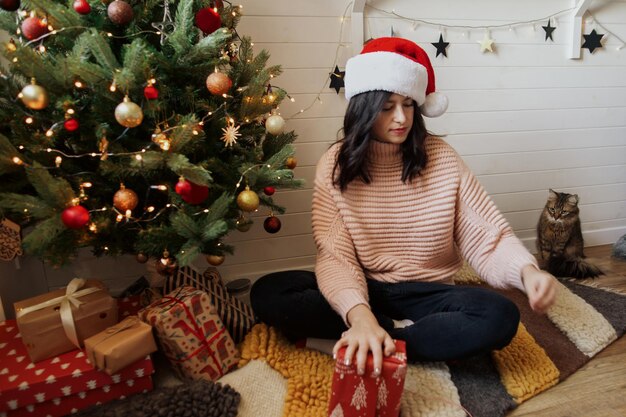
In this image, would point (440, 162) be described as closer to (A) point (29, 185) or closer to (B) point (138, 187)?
(B) point (138, 187)

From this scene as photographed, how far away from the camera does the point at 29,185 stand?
102 cm

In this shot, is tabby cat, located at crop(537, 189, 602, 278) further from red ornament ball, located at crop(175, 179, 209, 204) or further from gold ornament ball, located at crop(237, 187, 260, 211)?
red ornament ball, located at crop(175, 179, 209, 204)

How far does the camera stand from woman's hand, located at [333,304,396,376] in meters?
0.82

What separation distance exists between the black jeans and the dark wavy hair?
0.32 meters

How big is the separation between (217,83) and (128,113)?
0.23 m

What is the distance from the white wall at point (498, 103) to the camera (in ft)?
5.12

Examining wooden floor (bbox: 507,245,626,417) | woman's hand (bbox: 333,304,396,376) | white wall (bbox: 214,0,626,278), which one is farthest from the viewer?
white wall (bbox: 214,0,626,278)

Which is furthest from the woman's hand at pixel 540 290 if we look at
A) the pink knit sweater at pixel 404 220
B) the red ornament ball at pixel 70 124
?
the red ornament ball at pixel 70 124

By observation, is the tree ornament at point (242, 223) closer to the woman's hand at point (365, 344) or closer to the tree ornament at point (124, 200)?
the tree ornament at point (124, 200)

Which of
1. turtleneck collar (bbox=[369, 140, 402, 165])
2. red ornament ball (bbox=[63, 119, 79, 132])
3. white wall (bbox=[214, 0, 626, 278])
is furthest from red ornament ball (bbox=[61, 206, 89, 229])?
white wall (bbox=[214, 0, 626, 278])

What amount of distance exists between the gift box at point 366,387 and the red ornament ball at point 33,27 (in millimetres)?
934

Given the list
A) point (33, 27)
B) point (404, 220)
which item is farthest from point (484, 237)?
point (33, 27)

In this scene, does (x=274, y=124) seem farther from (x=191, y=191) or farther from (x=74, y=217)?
(x=74, y=217)

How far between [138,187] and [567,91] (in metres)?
1.87
